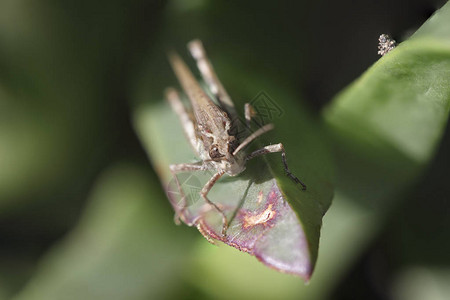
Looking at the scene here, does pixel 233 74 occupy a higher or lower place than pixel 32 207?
higher

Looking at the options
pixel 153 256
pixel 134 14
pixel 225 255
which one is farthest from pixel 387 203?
pixel 134 14

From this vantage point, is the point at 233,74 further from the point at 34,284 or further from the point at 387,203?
the point at 34,284

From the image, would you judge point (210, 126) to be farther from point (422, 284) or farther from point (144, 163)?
point (422, 284)

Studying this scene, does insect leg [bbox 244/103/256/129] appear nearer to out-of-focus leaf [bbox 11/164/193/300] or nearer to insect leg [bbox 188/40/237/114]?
insect leg [bbox 188/40/237/114]

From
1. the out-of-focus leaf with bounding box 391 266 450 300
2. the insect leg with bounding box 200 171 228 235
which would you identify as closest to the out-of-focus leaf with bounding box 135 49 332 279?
the insect leg with bounding box 200 171 228 235

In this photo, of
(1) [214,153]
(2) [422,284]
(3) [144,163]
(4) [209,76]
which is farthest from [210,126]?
(2) [422,284]

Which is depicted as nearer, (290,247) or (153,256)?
(290,247)
